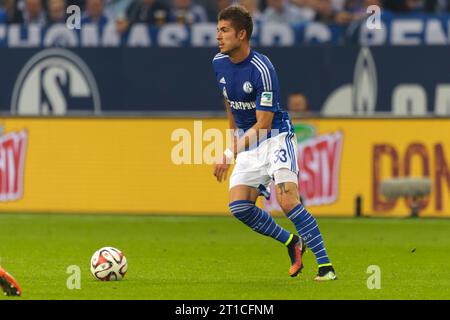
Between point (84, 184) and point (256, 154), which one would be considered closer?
point (256, 154)

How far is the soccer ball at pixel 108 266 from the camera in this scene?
11.8 m

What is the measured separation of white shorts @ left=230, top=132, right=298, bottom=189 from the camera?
11.8m

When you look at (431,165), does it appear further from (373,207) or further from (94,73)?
(94,73)

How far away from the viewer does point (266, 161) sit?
1198 cm

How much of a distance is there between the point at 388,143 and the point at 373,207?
98 cm

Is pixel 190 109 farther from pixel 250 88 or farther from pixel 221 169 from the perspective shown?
pixel 221 169

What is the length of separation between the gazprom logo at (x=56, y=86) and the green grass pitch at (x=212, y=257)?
2.15 metres

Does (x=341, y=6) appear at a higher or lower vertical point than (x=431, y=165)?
higher

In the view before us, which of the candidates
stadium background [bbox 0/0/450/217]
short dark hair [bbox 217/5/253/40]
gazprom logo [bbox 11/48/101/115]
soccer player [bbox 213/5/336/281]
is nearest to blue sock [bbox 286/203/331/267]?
soccer player [bbox 213/5/336/281]

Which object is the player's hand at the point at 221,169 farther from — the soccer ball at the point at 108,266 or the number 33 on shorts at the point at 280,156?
the soccer ball at the point at 108,266

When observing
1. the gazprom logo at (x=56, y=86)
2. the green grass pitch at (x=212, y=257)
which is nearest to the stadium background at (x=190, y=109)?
the gazprom logo at (x=56, y=86)

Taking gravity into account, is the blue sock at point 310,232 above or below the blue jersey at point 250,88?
below
